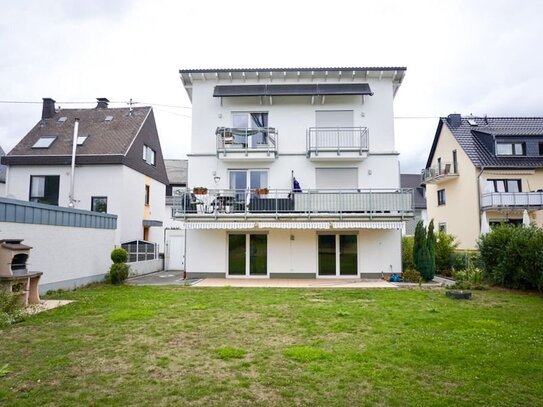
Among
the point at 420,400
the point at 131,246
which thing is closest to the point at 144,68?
the point at 131,246

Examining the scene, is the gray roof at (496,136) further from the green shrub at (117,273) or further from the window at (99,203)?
the window at (99,203)

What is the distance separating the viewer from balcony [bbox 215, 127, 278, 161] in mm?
18891

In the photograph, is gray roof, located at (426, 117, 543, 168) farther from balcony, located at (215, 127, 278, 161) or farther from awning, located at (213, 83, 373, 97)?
balcony, located at (215, 127, 278, 161)

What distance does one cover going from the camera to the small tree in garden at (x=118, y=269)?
16209 mm

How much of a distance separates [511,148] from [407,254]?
14494mm

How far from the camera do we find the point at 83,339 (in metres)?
7.41

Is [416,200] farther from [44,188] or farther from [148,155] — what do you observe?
[44,188]

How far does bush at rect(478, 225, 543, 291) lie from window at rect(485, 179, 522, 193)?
12235 mm

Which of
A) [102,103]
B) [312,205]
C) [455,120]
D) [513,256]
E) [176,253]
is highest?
[102,103]

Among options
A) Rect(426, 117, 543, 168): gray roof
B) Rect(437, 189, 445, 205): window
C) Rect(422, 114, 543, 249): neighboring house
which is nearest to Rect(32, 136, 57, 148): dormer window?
Rect(422, 114, 543, 249): neighboring house

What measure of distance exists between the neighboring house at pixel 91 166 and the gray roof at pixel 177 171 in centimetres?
1277

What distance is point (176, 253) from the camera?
24.1m

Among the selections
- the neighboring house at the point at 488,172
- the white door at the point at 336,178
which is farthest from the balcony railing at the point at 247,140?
the neighboring house at the point at 488,172

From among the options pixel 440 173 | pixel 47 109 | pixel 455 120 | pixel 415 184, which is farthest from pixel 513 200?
pixel 47 109
